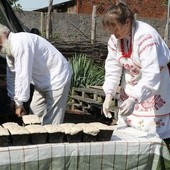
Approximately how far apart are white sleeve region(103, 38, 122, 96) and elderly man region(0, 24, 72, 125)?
27.1 inches

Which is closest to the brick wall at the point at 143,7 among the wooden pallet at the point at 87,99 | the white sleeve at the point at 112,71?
the wooden pallet at the point at 87,99

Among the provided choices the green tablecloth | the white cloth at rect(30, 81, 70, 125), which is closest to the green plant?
the white cloth at rect(30, 81, 70, 125)

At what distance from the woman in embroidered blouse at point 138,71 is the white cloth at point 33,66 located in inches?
27.6

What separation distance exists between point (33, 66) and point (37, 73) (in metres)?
0.10

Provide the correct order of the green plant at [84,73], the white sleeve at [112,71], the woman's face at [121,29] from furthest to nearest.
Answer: the green plant at [84,73], the white sleeve at [112,71], the woman's face at [121,29]

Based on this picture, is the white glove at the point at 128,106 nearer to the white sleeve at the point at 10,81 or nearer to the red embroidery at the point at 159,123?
the red embroidery at the point at 159,123

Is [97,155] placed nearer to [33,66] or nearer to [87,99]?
[33,66]

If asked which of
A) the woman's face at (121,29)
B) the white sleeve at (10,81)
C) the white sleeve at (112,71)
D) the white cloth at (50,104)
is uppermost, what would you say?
the woman's face at (121,29)

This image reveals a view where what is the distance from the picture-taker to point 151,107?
321 cm

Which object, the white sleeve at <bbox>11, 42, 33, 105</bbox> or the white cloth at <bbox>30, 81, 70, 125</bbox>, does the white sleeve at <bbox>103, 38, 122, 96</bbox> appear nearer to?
the white sleeve at <bbox>11, 42, 33, 105</bbox>

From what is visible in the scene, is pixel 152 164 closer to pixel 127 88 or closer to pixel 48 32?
pixel 127 88

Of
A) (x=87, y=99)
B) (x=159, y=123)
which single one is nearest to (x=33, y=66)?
(x=159, y=123)

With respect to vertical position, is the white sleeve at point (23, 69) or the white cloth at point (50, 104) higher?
the white sleeve at point (23, 69)

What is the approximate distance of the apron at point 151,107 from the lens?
3.19m
